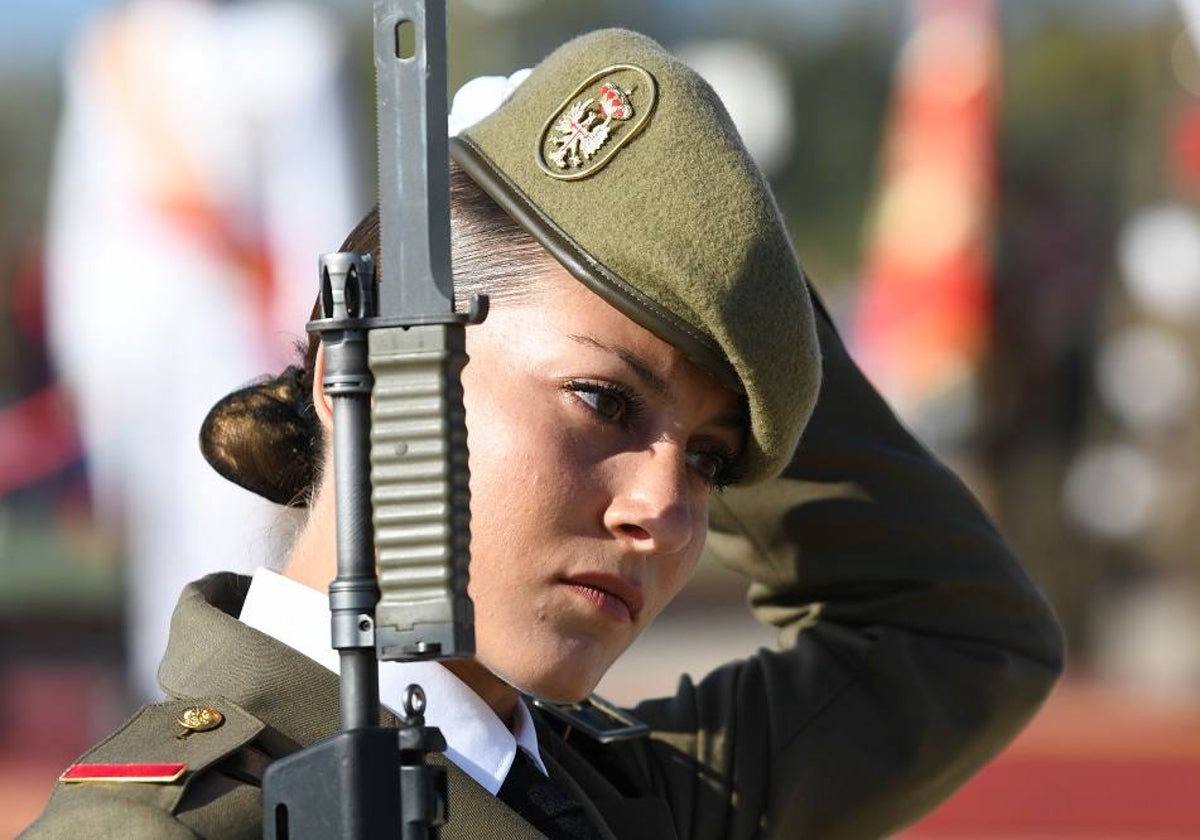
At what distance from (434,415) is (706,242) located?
517 mm

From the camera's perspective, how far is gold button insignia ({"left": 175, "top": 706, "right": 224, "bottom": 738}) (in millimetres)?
1865

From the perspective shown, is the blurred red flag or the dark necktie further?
the blurred red flag

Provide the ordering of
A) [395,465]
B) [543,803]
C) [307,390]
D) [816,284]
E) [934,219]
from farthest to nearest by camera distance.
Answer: [816,284] → [934,219] → [307,390] → [543,803] → [395,465]

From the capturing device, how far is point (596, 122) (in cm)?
207

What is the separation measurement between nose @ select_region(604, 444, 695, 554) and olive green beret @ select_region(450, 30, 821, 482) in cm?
10

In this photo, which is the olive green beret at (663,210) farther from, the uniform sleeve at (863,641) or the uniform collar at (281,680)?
the uniform sleeve at (863,641)

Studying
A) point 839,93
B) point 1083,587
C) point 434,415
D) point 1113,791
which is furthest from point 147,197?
point 839,93

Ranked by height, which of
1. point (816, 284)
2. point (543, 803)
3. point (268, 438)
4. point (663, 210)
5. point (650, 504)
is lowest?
point (543, 803)

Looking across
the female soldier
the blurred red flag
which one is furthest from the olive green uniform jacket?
the blurred red flag

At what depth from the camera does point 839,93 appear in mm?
23234

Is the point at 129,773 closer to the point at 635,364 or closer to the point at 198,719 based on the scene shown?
the point at 198,719

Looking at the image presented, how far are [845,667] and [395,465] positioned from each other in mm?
1289

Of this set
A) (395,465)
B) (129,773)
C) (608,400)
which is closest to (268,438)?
(608,400)

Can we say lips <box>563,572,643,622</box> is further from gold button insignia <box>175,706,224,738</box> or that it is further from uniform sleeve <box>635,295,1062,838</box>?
uniform sleeve <box>635,295,1062,838</box>
